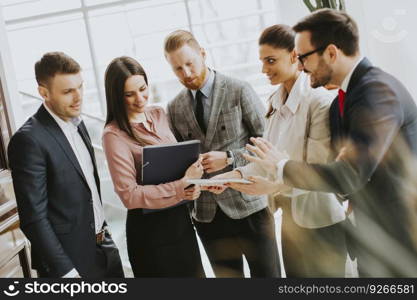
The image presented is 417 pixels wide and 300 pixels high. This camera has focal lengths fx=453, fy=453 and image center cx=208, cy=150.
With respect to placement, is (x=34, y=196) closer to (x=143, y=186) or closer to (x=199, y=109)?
(x=143, y=186)

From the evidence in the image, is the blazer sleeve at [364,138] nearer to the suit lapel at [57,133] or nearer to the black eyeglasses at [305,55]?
the black eyeglasses at [305,55]

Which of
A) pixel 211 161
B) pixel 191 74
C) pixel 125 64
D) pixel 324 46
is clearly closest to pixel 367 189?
pixel 324 46

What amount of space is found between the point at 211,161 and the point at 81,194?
529 millimetres

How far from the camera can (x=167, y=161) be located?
1725 mm

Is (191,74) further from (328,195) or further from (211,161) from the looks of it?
(328,195)

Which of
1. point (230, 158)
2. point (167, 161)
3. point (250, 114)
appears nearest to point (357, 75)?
point (250, 114)

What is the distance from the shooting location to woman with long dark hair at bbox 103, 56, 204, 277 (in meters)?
1.72

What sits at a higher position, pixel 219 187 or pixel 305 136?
pixel 305 136

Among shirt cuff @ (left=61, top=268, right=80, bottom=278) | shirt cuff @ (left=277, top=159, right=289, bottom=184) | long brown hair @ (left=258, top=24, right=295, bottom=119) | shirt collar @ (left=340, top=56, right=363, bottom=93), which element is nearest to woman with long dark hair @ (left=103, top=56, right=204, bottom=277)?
shirt cuff @ (left=61, top=268, right=80, bottom=278)

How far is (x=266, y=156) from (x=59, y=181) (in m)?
0.75

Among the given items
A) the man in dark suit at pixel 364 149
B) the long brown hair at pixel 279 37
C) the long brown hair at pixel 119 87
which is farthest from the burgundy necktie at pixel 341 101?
the long brown hair at pixel 119 87

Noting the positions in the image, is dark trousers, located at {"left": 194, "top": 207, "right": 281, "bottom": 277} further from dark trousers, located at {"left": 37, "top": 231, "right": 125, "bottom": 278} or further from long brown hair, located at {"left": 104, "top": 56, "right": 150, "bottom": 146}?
long brown hair, located at {"left": 104, "top": 56, "right": 150, "bottom": 146}

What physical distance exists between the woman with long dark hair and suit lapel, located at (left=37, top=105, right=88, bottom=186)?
131mm

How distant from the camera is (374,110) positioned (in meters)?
1.35
